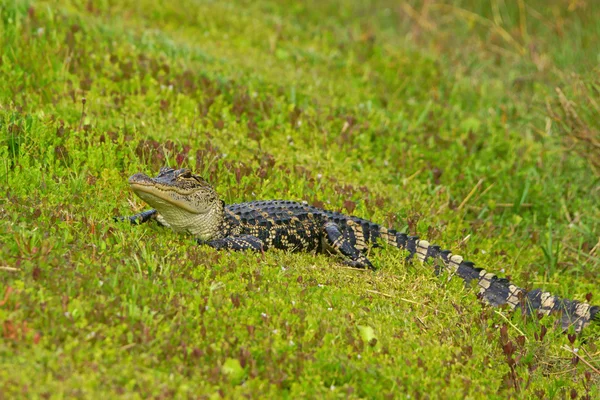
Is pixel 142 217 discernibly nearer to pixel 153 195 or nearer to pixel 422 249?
pixel 153 195

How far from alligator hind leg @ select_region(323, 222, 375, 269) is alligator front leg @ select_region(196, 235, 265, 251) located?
0.83 metres

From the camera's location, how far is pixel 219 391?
17.3ft

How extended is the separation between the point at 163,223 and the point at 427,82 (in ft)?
26.0

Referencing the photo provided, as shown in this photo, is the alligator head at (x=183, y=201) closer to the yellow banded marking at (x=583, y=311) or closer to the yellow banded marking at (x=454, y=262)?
the yellow banded marking at (x=454, y=262)

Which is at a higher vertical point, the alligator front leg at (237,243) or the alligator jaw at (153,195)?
the alligator jaw at (153,195)

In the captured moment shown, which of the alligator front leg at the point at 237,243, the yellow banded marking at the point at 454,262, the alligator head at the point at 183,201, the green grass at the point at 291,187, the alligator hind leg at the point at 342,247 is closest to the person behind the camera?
the green grass at the point at 291,187

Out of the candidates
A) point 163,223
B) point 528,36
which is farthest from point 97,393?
point 528,36

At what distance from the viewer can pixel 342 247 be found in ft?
25.7

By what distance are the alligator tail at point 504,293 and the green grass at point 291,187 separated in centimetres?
17

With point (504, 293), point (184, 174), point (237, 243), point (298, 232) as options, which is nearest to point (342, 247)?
point (298, 232)

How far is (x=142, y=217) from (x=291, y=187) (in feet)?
7.69

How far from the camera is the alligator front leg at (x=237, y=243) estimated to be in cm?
732

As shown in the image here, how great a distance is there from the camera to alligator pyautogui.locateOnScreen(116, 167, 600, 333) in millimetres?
7223

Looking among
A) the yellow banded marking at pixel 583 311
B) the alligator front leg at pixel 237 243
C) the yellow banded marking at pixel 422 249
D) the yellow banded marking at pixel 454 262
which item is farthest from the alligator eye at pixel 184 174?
the yellow banded marking at pixel 583 311
